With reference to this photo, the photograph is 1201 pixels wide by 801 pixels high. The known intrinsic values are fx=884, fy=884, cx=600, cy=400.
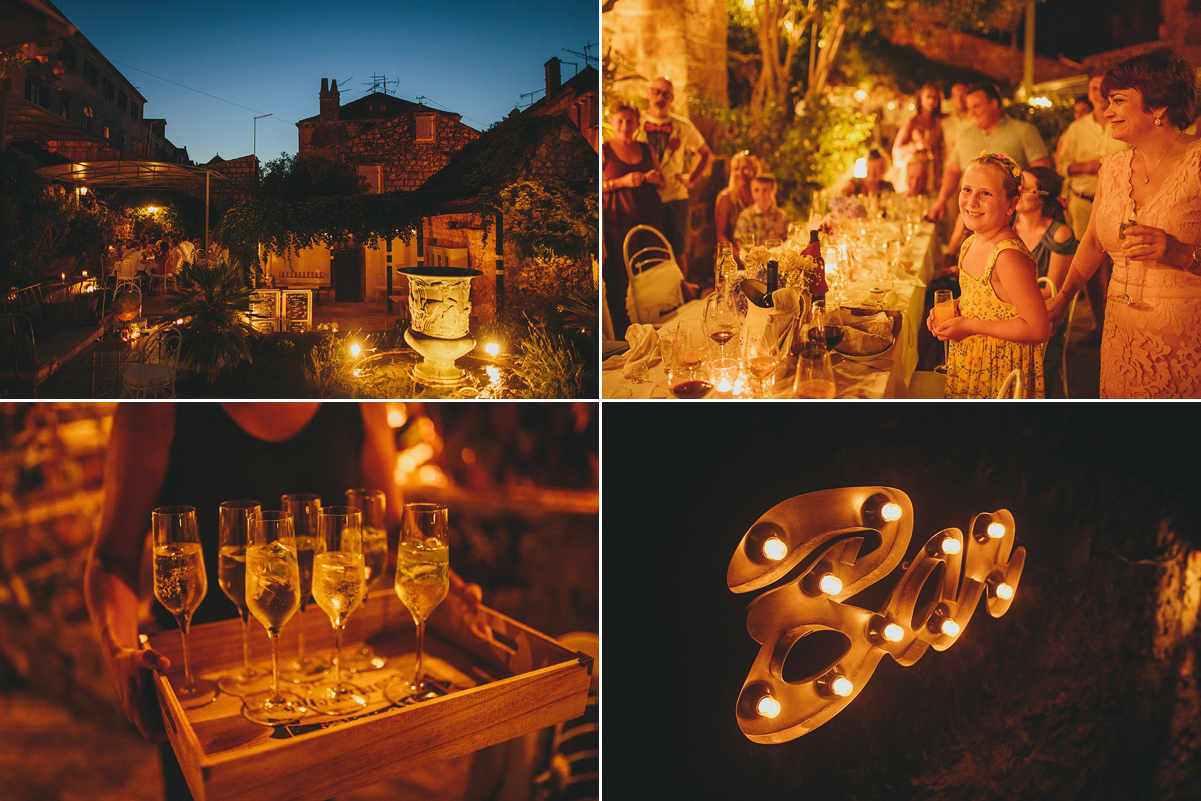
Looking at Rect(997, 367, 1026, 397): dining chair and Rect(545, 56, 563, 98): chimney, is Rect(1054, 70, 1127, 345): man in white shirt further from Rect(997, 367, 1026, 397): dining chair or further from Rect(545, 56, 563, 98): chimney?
Rect(545, 56, 563, 98): chimney

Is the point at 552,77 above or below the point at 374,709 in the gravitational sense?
above

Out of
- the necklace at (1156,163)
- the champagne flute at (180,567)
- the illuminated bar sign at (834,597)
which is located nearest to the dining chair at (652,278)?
the illuminated bar sign at (834,597)

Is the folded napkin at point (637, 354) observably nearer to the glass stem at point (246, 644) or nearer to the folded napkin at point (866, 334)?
the folded napkin at point (866, 334)

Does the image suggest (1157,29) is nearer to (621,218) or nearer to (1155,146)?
(1155,146)

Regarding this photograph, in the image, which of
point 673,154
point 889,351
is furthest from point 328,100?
point 889,351

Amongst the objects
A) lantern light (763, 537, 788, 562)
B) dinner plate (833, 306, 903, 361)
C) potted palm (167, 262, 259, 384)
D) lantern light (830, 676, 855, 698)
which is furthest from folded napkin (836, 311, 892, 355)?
potted palm (167, 262, 259, 384)

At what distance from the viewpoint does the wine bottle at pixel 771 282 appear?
7.18 feet

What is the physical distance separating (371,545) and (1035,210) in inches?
70.3

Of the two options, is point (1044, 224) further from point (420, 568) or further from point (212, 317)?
point (212, 317)

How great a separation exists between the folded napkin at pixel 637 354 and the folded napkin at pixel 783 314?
294 millimetres

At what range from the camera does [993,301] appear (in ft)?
7.40

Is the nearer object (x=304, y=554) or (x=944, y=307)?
(x=304, y=554)

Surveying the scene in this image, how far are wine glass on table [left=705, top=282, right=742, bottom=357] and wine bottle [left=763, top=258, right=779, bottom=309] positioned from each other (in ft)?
0.25

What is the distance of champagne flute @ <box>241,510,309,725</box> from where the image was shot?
5.26ft
